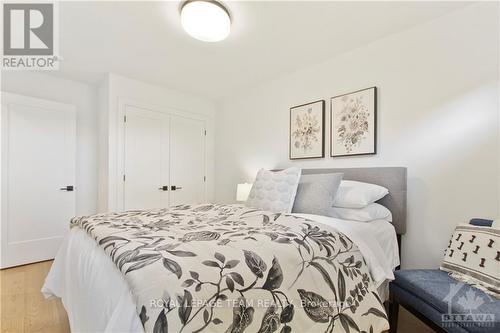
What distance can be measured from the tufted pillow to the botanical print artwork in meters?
0.39

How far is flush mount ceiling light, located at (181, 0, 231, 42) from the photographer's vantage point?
164 centimetres

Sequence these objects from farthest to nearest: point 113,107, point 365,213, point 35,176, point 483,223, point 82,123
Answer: point 82,123 → point 113,107 → point 35,176 → point 365,213 → point 483,223

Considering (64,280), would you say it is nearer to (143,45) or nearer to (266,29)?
Result: (143,45)

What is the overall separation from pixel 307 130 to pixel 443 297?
1.85 m

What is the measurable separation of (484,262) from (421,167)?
81cm

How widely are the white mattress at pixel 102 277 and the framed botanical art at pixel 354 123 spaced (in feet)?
2.44

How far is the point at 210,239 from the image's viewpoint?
1.10 m

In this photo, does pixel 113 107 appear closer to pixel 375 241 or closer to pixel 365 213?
pixel 365 213

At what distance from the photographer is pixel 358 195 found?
1.82 metres

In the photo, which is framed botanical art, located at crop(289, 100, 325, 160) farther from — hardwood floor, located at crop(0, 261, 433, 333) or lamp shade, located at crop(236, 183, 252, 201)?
hardwood floor, located at crop(0, 261, 433, 333)

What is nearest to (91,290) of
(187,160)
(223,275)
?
A: (223,275)

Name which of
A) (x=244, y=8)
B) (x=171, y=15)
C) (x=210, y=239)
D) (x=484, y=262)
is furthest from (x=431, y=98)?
(x=171, y=15)

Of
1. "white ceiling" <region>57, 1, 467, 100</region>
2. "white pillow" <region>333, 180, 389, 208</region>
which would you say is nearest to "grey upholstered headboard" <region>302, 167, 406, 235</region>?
"white pillow" <region>333, 180, 389, 208</region>

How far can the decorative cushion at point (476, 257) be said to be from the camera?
120 cm
